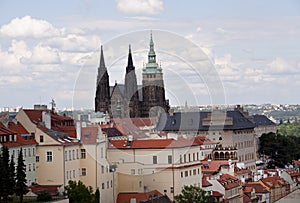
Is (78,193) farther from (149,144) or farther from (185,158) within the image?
(185,158)

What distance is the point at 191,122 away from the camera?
133m

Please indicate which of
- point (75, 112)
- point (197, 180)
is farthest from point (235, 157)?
point (197, 180)

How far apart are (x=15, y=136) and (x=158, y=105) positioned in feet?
321

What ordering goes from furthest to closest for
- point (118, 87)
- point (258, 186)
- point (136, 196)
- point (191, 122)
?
point (118, 87) → point (191, 122) → point (258, 186) → point (136, 196)

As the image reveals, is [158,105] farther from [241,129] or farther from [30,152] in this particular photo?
[30,152]

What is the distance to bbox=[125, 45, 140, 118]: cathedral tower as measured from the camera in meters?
160

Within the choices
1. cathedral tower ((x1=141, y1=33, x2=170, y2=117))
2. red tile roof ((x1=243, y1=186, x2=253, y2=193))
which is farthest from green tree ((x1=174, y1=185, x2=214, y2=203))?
cathedral tower ((x1=141, y1=33, x2=170, y2=117))

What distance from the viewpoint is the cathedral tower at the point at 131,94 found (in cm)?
16050

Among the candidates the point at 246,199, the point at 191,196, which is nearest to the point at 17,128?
the point at 191,196

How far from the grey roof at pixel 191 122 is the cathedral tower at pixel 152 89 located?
22.6 meters

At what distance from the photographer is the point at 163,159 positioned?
6975 cm

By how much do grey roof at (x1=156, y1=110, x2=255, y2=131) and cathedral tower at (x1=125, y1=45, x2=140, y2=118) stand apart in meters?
22.2

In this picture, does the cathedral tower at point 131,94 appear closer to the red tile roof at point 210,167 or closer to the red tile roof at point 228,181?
the red tile roof at point 210,167

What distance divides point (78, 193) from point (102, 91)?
4038 inches
